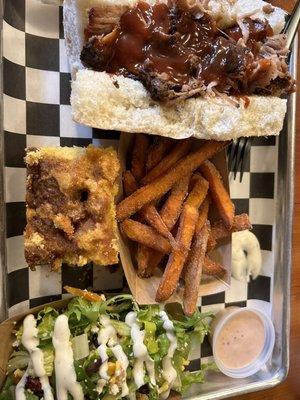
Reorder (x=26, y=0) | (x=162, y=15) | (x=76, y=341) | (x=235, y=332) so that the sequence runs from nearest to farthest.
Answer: (x=162, y=15) < (x=76, y=341) < (x=26, y=0) < (x=235, y=332)

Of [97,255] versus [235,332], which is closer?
[97,255]

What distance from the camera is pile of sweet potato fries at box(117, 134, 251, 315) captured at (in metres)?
1.97

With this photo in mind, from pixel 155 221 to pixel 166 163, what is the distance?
27 centimetres

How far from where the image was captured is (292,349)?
265 cm

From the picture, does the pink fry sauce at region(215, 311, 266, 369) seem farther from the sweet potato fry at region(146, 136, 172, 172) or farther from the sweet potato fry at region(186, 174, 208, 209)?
the sweet potato fry at region(146, 136, 172, 172)

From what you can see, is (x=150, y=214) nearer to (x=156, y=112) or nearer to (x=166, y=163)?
(x=166, y=163)

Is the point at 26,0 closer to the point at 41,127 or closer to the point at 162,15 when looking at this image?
the point at 41,127

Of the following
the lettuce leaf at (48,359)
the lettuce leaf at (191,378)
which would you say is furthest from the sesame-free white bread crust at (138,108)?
the lettuce leaf at (191,378)

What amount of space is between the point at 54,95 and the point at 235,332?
1582mm

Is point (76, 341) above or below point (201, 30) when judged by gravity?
below

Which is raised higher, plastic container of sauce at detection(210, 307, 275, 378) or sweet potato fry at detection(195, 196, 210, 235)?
sweet potato fry at detection(195, 196, 210, 235)

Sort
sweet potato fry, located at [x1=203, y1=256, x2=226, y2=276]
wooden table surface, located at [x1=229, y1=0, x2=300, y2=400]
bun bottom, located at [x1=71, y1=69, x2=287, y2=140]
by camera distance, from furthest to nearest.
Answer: wooden table surface, located at [x1=229, y1=0, x2=300, y2=400] → sweet potato fry, located at [x1=203, y1=256, x2=226, y2=276] → bun bottom, located at [x1=71, y1=69, x2=287, y2=140]

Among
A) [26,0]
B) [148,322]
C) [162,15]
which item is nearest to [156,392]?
[148,322]

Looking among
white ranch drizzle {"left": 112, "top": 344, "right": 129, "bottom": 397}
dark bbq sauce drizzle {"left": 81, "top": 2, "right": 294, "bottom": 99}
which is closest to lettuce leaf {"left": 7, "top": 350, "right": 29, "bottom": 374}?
white ranch drizzle {"left": 112, "top": 344, "right": 129, "bottom": 397}
